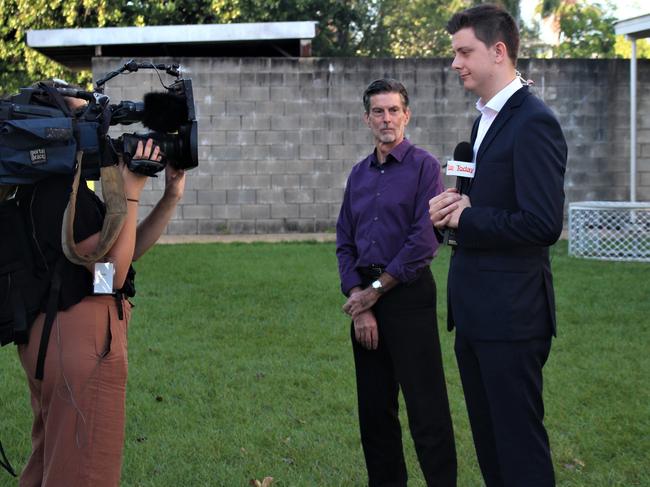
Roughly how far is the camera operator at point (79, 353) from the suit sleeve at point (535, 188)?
3.75ft

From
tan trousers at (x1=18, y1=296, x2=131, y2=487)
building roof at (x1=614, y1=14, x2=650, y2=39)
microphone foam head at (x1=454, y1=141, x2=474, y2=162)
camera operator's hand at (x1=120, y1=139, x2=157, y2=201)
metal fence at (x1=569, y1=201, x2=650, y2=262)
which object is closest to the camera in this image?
tan trousers at (x1=18, y1=296, x2=131, y2=487)

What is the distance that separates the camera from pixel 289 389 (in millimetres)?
5855

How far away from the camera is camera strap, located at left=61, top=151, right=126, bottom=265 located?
106 inches

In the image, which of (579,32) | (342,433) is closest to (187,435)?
(342,433)

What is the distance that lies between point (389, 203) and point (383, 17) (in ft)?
107

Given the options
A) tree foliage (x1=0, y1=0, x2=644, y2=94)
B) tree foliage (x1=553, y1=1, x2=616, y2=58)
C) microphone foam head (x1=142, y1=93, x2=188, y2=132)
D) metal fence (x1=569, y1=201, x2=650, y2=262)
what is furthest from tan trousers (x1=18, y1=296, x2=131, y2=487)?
tree foliage (x1=553, y1=1, x2=616, y2=58)

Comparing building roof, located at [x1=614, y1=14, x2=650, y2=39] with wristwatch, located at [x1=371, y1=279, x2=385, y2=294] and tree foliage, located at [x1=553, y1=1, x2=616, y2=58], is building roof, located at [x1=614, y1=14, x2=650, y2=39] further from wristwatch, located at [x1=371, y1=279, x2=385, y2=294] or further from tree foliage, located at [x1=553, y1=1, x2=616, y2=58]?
tree foliage, located at [x1=553, y1=1, x2=616, y2=58]

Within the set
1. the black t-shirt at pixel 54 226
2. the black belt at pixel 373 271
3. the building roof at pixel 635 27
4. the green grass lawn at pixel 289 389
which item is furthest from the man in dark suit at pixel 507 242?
the building roof at pixel 635 27

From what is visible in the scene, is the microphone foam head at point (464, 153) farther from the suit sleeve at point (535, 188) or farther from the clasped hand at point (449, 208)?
the suit sleeve at point (535, 188)

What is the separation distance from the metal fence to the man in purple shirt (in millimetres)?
8243

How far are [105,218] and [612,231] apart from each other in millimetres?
9923

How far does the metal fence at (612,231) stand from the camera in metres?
11.6

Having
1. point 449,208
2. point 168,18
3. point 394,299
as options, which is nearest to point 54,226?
point 449,208

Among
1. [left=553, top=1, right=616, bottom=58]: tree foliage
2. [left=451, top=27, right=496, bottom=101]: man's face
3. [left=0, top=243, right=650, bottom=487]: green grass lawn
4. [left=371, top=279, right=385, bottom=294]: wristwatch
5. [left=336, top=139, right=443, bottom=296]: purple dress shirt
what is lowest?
[left=0, top=243, right=650, bottom=487]: green grass lawn
